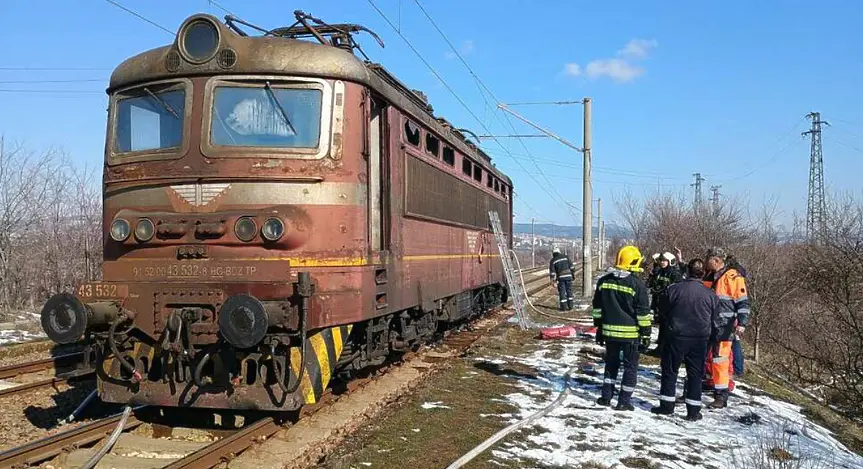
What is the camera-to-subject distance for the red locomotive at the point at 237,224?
5703 mm

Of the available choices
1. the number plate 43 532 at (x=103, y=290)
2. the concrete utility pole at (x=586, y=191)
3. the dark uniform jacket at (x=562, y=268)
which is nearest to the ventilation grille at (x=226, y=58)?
the number plate 43 532 at (x=103, y=290)

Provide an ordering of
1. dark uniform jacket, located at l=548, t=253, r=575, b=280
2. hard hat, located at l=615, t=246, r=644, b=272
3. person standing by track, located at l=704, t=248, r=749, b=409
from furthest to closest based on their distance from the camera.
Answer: dark uniform jacket, located at l=548, t=253, r=575, b=280, person standing by track, located at l=704, t=248, r=749, b=409, hard hat, located at l=615, t=246, r=644, b=272

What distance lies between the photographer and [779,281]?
47.5ft

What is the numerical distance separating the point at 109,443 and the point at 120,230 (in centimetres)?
191

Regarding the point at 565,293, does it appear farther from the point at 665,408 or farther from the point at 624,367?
the point at 665,408

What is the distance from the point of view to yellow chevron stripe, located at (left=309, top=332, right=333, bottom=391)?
604cm

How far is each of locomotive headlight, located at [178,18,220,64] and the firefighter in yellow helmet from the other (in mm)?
4743

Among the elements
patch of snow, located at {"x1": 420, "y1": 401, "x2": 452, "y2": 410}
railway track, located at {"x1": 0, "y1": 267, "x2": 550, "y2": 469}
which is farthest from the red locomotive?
patch of snow, located at {"x1": 420, "y1": 401, "x2": 452, "y2": 410}

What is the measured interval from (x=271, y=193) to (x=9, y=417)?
3.67m

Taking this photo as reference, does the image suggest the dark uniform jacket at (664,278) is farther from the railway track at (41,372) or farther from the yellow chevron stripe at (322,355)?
the railway track at (41,372)

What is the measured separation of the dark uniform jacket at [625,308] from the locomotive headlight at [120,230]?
4.95 metres

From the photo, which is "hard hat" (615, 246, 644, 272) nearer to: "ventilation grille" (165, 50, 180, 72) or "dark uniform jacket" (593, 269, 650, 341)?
"dark uniform jacket" (593, 269, 650, 341)

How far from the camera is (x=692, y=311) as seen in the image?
7.02 m

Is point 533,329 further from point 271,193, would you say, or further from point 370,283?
point 271,193
